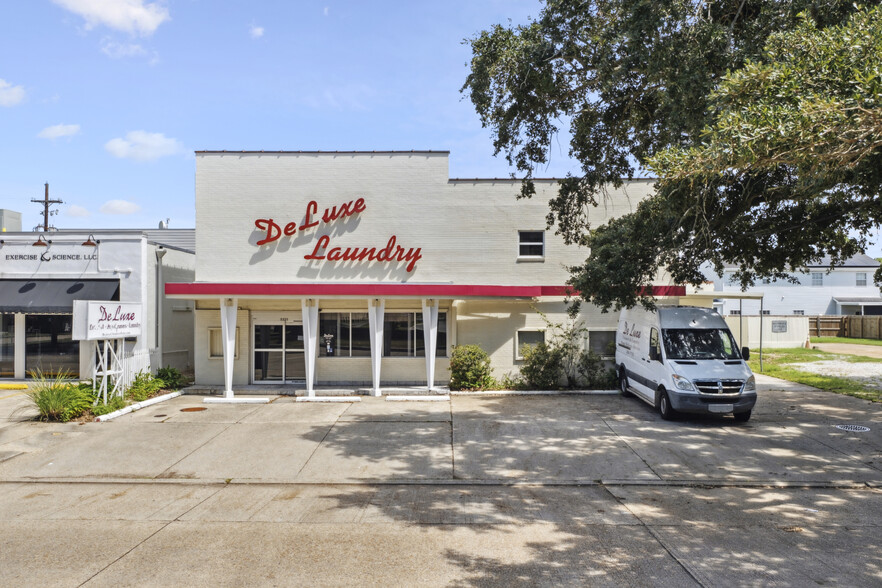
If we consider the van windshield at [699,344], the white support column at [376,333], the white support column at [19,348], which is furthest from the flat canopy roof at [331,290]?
the white support column at [19,348]

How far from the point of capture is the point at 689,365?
1263 centimetres

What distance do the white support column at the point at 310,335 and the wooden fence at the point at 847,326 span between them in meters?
39.0

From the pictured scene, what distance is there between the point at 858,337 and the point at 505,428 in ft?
129

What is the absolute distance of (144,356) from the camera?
664 inches

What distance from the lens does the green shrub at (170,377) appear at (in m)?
17.0

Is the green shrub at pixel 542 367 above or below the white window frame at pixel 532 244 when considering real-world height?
below

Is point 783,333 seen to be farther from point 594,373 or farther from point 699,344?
point 699,344

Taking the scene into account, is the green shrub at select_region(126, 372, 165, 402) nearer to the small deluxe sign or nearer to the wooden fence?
the small deluxe sign

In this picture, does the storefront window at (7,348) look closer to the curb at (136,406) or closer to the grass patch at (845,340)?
the curb at (136,406)

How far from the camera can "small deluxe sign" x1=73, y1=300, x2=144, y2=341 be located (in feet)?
42.9

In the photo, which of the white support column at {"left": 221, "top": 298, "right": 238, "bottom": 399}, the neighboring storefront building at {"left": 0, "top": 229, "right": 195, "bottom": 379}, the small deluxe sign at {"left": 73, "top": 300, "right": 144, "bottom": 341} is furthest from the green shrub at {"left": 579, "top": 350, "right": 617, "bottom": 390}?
the neighboring storefront building at {"left": 0, "top": 229, "right": 195, "bottom": 379}

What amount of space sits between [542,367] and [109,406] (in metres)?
11.9

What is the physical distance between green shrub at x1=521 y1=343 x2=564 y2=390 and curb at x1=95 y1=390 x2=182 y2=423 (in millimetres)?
10537

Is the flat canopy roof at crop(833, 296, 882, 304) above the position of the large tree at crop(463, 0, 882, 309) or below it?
below
